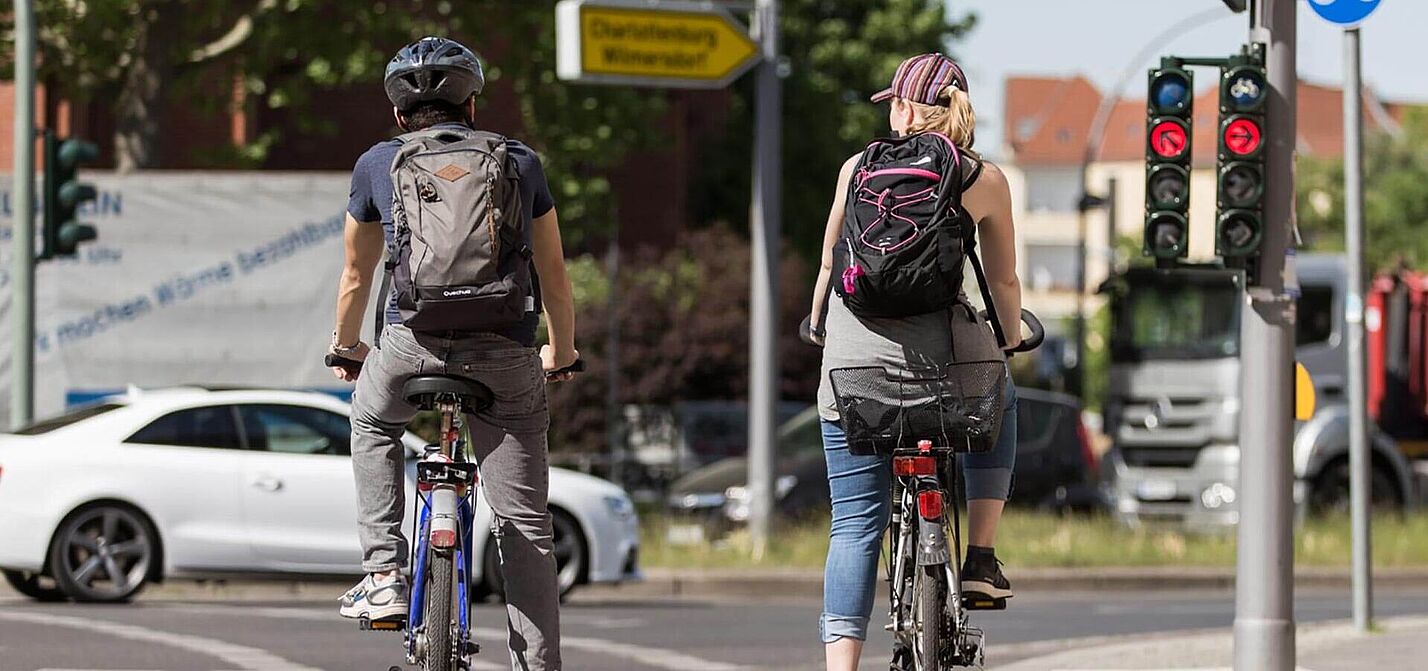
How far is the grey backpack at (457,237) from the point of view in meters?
5.67

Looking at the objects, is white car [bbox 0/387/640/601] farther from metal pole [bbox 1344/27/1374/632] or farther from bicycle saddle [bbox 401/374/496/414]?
bicycle saddle [bbox 401/374/496/414]

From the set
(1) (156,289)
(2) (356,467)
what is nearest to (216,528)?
(1) (156,289)

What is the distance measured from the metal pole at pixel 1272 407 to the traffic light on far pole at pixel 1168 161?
0.31 m

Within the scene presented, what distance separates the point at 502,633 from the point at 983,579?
5.31 m

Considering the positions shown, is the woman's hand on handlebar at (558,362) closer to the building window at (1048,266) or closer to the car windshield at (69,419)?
the car windshield at (69,419)

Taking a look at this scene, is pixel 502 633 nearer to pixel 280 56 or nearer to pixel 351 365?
pixel 351 365

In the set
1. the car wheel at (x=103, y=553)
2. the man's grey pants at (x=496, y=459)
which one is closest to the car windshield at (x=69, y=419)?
the car wheel at (x=103, y=553)

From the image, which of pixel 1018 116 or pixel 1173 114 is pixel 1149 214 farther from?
pixel 1018 116

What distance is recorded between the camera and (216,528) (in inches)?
541

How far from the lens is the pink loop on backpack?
592 cm

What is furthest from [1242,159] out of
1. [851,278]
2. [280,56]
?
[280,56]

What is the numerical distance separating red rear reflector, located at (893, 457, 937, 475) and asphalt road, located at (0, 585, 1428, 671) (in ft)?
12.0

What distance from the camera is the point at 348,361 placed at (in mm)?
6312

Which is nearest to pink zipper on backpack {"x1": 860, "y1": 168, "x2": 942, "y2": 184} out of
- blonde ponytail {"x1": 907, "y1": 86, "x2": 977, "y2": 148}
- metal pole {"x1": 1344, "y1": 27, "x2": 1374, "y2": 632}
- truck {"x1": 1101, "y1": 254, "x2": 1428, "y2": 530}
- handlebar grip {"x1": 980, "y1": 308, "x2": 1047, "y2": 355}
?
blonde ponytail {"x1": 907, "y1": 86, "x2": 977, "y2": 148}
